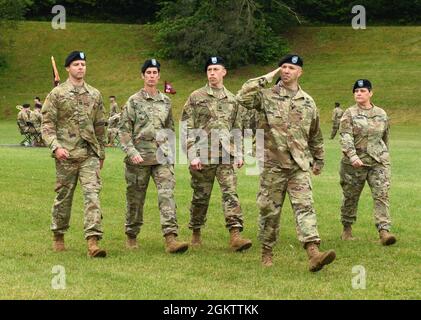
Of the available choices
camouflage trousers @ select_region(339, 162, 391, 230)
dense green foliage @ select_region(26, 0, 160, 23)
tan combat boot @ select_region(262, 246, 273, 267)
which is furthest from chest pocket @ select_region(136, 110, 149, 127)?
dense green foliage @ select_region(26, 0, 160, 23)

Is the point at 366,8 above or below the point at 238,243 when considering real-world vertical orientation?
above

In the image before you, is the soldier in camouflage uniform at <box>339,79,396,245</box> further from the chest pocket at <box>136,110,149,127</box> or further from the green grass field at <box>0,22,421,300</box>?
the chest pocket at <box>136,110,149,127</box>

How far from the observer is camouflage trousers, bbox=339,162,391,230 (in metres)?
10.9

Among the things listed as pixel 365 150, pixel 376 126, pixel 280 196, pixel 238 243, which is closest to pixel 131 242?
pixel 238 243

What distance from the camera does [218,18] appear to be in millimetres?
58125

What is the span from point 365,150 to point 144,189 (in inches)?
122

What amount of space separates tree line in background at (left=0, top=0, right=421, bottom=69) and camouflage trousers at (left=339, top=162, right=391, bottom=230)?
4581 cm

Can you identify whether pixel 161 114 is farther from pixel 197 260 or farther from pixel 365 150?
pixel 365 150

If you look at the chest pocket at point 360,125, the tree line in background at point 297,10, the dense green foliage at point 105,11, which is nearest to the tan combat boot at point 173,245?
the chest pocket at point 360,125

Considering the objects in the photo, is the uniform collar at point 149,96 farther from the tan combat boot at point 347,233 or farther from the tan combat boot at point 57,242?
the tan combat boot at point 347,233
